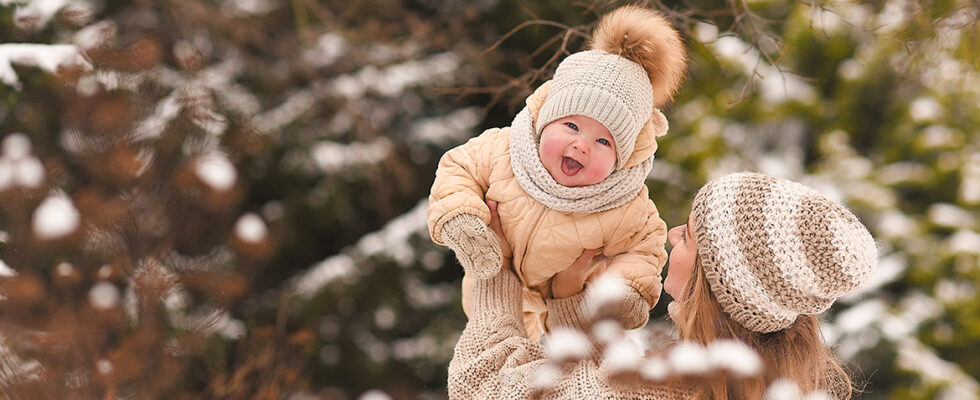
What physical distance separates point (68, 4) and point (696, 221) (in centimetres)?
202

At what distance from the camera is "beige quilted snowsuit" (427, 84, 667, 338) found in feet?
4.40

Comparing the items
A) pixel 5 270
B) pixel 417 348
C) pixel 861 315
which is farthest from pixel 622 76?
pixel 417 348

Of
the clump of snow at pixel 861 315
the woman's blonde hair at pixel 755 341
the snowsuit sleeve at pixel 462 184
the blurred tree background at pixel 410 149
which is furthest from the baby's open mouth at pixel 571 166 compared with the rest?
the clump of snow at pixel 861 315

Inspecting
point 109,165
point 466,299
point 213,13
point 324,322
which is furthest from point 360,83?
point 466,299

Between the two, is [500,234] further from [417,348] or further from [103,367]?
[417,348]

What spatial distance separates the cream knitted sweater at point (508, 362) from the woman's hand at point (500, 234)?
0.07 ft

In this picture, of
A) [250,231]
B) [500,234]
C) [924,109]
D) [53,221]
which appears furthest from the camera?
[924,109]

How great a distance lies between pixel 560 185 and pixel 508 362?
308mm

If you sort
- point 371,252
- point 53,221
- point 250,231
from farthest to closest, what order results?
point 371,252
point 250,231
point 53,221

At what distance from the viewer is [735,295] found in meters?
1.28

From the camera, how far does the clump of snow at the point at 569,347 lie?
1.27 m

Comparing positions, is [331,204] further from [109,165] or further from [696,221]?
[696,221]

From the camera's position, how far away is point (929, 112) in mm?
3688

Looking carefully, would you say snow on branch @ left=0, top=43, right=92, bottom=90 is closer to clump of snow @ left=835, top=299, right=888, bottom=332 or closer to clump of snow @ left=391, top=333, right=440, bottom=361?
clump of snow @ left=391, top=333, right=440, bottom=361
